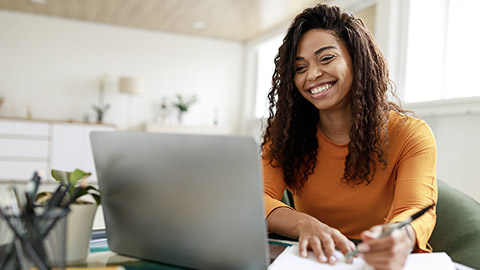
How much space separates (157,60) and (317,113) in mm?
5795

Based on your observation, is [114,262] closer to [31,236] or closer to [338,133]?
[31,236]

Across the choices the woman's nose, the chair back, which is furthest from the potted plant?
the chair back

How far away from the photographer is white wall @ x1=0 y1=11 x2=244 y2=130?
6121 millimetres

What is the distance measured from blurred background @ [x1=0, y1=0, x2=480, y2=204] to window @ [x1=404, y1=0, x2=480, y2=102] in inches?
0.5

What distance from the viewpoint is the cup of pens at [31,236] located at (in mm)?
542

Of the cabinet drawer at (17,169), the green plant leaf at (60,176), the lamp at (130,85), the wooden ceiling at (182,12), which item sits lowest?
the cabinet drawer at (17,169)

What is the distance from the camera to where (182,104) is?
6.92 metres

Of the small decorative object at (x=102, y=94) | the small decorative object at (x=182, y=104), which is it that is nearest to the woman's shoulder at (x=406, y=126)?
the small decorative object at (x=182, y=104)

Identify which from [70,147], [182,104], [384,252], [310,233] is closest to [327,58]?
[310,233]

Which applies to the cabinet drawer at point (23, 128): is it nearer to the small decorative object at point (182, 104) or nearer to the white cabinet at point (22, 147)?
the white cabinet at point (22, 147)

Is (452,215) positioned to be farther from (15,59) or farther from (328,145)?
(15,59)

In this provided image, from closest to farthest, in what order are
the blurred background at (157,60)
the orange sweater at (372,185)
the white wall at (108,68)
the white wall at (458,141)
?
1. the orange sweater at (372,185)
2. the white wall at (458,141)
3. the blurred background at (157,60)
4. the white wall at (108,68)

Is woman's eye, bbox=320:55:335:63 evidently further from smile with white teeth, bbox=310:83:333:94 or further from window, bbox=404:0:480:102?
window, bbox=404:0:480:102

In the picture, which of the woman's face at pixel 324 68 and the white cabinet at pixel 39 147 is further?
the white cabinet at pixel 39 147
